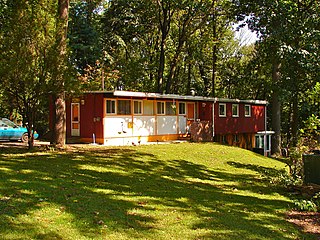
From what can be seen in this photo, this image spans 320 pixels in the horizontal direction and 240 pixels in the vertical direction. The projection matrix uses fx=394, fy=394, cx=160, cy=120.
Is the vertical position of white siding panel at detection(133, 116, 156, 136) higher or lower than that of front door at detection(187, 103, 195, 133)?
lower

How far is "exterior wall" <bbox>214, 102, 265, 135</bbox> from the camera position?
28234 mm

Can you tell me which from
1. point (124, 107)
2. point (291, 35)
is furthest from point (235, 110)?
point (291, 35)

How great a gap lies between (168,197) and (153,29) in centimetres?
2951

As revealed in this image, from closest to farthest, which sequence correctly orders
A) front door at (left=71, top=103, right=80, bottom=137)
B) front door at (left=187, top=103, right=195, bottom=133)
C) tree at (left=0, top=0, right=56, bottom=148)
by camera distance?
tree at (left=0, top=0, right=56, bottom=148), front door at (left=71, top=103, right=80, bottom=137), front door at (left=187, top=103, right=195, bottom=133)

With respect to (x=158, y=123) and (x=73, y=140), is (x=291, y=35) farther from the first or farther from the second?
(x=73, y=140)

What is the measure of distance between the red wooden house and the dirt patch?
43.0 feet

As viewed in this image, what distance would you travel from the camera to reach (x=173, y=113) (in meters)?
25.5

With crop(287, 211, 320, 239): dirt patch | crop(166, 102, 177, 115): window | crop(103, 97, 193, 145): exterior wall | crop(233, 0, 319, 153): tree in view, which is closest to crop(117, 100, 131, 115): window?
crop(103, 97, 193, 145): exterior wall

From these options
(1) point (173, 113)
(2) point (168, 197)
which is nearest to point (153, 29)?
(1) point (173, 113)

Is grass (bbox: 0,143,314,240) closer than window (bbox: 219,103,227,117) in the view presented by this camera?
Yes

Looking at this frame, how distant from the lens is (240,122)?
99.2 ft

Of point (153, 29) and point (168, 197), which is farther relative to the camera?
point (153, 29)

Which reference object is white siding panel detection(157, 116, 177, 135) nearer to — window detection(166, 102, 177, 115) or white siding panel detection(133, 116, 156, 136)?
window detection(166, 102, 177, 115)

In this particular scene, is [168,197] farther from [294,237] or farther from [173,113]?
[173,113]
